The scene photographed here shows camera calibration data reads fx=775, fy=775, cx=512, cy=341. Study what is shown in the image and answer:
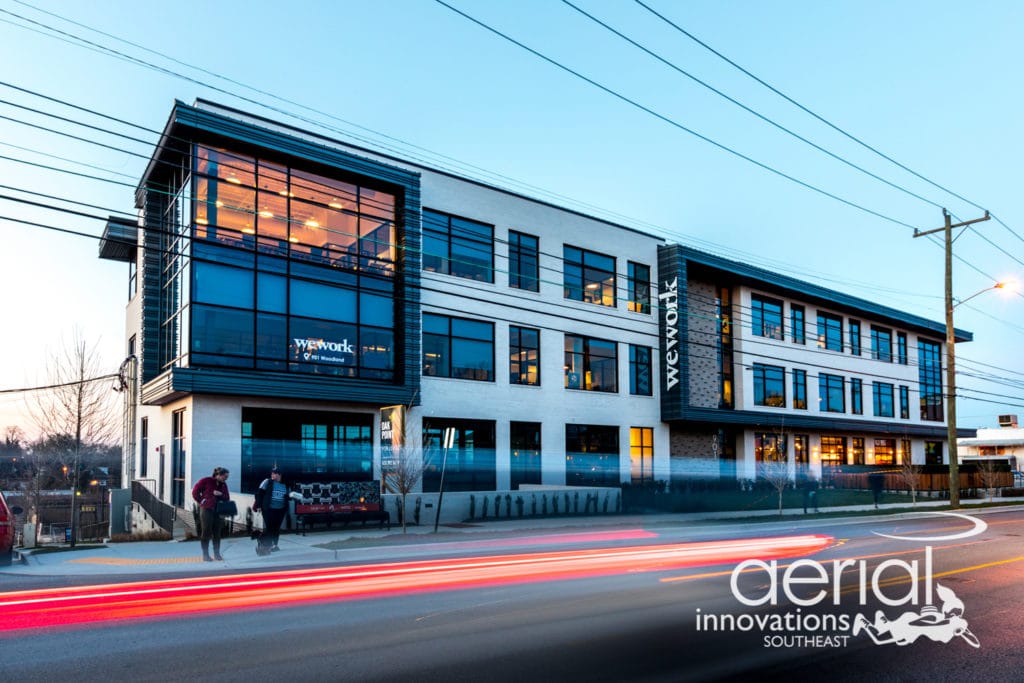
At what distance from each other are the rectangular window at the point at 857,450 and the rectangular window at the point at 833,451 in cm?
106

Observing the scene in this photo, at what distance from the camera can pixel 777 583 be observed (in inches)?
464

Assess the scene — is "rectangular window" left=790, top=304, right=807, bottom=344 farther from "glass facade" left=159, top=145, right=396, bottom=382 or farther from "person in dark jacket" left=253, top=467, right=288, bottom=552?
"person in dark jacket" left=253, top=467, right=288, bottom=552

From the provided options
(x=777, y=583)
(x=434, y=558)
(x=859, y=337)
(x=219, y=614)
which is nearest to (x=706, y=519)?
(x=434, y=558)

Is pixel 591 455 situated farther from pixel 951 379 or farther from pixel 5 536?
pixel 5 536

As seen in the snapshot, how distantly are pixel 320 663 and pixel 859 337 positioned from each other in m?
50.2

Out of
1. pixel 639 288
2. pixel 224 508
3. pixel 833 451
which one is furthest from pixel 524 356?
pixel 833 451

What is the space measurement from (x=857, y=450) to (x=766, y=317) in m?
12.9

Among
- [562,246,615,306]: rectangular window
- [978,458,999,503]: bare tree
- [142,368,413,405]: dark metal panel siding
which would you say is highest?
[562,246,615,306]: rectangular window

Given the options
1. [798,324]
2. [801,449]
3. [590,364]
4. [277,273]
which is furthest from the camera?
[798,324]

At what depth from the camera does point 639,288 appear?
3738 cm

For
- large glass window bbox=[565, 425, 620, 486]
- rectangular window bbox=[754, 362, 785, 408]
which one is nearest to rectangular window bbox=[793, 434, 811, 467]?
rectangular window bbox=[754, 362, 785, 408]

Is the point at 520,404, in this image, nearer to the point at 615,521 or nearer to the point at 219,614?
the point at 615,521

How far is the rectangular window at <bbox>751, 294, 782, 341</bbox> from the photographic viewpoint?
43.5 metres

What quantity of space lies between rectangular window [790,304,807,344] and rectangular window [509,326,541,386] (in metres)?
20.0
